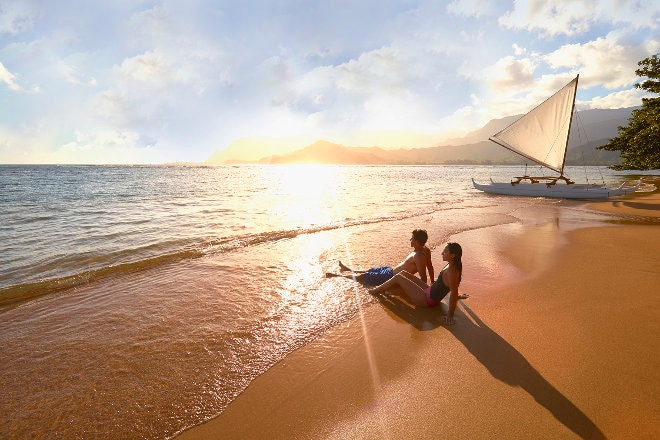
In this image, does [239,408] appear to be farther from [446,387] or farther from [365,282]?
[365,282]

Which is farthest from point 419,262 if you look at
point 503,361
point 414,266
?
point 503,361

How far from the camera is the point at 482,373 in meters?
4.24

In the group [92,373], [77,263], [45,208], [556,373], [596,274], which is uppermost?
[45,208]

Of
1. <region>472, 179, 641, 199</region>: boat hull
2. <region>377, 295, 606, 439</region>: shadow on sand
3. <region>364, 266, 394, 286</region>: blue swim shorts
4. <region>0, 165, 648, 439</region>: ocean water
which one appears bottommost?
<region>472, 179, 641, 199</region>: boat hull

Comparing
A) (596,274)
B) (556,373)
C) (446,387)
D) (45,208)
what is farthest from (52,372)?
(45,208)

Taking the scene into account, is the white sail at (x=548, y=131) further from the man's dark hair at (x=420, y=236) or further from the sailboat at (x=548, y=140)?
the man's dark hair at (x=420, y=236)

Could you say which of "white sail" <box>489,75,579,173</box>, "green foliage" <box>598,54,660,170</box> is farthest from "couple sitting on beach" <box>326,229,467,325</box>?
"green foliage" <box>598,54,660,170</box>

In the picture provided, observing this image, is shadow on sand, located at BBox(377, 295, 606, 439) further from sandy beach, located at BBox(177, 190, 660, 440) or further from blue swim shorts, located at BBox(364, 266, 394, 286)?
blue swim shorts, located at BBox(364, 266, 394, 286)

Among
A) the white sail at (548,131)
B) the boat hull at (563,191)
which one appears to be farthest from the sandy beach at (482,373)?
the white sail at (548,131)

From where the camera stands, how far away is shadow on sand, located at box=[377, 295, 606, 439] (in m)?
3.40

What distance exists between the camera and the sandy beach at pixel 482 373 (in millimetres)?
3363

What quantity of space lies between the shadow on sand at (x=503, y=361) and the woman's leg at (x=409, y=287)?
20cm

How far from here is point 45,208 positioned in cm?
2234

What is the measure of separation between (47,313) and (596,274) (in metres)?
12.5
